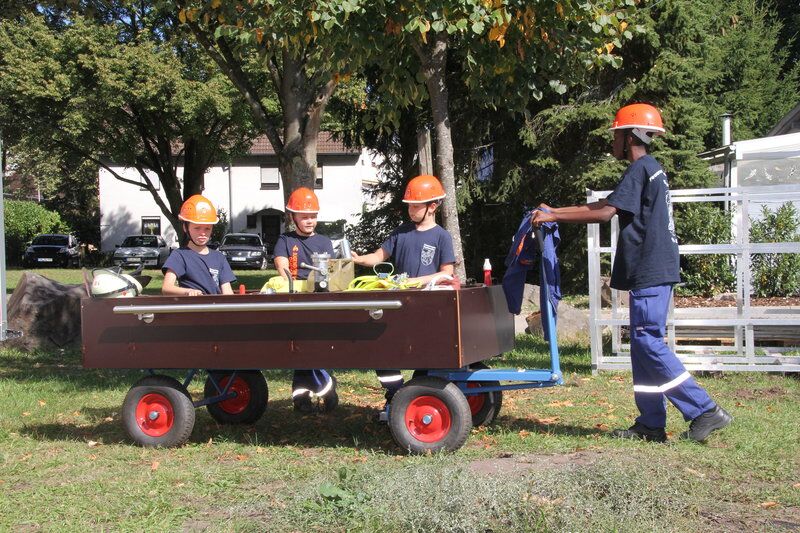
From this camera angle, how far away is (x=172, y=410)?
21.0 feet

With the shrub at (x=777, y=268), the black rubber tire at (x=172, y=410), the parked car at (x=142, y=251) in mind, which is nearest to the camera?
the black rubber tire at (x=172, y=410)

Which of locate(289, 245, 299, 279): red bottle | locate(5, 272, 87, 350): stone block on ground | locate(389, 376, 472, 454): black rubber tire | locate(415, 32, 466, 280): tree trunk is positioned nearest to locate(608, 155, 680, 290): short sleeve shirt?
locate(389, 376, 472, 454): black rubber tire

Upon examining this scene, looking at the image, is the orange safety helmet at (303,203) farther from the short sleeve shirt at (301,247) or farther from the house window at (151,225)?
the house window at (151,225)

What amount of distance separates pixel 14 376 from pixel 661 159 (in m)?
11.9

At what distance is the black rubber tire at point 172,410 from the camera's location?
6.34 m

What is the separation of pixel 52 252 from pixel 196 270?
3775 cm

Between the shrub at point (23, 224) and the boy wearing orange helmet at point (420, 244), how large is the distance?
42418mm

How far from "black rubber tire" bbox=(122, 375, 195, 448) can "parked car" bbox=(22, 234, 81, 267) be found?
3773 centimetres

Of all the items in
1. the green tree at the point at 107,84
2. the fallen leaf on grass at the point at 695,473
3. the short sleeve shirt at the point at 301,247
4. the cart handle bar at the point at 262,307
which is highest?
the green tree at the point at 107,84

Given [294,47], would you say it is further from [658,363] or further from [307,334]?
[658,363]

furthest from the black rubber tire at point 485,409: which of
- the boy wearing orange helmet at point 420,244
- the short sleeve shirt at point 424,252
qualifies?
the short sleeve shirt at point 424,252

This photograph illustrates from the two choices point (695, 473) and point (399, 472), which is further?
point (695, 473)

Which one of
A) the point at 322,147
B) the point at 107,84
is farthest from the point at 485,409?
the point at 322,147

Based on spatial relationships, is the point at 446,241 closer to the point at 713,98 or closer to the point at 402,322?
the point at 402,322
